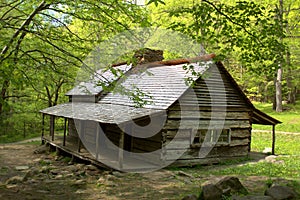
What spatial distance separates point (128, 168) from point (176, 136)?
2.79 m

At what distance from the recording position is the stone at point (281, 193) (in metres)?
7.51

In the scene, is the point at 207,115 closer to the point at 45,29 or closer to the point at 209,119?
the point at 209,119

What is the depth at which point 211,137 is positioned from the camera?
15922 mm

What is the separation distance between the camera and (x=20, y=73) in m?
9.09

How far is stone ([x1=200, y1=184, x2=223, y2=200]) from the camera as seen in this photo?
775 cm

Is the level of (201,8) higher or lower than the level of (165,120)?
higher

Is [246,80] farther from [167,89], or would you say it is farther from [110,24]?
[110,24]

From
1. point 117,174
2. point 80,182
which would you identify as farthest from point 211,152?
point 80,182

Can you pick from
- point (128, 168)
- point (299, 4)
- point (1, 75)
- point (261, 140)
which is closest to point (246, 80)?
point (299, 4)

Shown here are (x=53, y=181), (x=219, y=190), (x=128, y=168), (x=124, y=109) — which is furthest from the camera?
(x=124, y=109)

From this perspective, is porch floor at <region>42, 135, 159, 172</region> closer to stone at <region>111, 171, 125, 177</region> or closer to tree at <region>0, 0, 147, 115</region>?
stone at <region>111, 171, 125, 177</region>

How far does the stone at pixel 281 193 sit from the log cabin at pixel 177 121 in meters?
6.03

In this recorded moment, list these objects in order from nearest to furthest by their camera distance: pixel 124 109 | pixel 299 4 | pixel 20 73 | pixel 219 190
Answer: pixel 219 190 < pixel 20 73 < pixel 124 109 < pixel 299 4

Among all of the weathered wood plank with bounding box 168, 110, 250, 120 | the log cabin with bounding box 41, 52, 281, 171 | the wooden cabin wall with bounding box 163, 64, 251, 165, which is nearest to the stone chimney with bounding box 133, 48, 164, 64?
the log cabin with bounding box 41, 52, 281, 171
